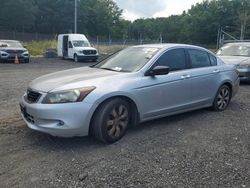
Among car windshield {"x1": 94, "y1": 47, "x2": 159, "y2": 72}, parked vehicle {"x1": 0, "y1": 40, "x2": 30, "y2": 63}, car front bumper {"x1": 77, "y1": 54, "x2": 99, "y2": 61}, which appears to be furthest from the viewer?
car front bumper {"x1": 77, "y1": 54, "x2": 99, "y2": 61}

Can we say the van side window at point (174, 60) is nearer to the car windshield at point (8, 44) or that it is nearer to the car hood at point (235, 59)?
the car hood at point (235, 59)

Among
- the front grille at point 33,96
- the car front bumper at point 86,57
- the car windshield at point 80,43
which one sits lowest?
the front grille at point 33,96

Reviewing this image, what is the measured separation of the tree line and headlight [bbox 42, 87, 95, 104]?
5763 cm

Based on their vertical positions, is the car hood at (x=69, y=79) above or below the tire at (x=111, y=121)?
above

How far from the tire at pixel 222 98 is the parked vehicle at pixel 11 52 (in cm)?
1730

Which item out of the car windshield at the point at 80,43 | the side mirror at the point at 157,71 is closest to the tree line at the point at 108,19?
the car windshield at the point at 80,43

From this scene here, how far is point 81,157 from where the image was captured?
4.14m

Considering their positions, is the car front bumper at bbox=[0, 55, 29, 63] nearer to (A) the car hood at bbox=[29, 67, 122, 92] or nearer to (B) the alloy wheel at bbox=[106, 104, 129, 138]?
(A) the car hood at bbox=[29, 67, 122, 92]

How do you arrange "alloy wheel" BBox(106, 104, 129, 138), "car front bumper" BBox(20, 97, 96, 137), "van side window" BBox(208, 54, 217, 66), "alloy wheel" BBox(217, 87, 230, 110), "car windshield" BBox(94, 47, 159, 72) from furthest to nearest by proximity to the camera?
"alloy wheel" BBox(217, 87, 230, 110), "van side window" BBox(208, 54, 217, 66), "car windshield" BBox(94, 47, 159, 72), "alloy wheel" BBox(106, 104, 129, 138), "car front bumper" BBox(20, 97, 96, 137)

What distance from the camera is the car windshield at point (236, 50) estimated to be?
39.3ft

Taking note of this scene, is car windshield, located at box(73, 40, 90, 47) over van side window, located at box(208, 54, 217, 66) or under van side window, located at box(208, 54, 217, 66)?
over

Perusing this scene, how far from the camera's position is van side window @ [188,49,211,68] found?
20.1ft

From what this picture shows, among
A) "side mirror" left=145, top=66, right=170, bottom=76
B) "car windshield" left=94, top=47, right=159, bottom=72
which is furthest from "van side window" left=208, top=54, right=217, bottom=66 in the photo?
"side mirror" left=145, top=66, right=170, bottom=76

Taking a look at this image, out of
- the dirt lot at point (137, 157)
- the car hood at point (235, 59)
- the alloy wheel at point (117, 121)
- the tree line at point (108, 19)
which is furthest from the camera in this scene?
the tree line at point (108, 19)
